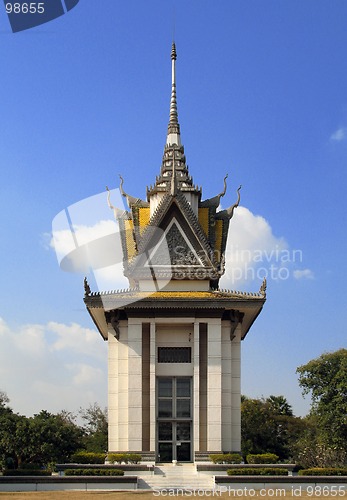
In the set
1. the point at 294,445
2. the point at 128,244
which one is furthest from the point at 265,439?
the point at 128,244

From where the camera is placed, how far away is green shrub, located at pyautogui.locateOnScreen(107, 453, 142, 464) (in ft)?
117

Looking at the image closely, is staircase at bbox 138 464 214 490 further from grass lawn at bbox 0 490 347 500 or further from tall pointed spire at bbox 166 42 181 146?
tall pointed spire at bbox 166 42 181 146

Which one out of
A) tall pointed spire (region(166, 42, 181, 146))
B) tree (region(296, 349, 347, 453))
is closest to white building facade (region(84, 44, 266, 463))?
tall pointed spire (region(166, 42, 181, 146))

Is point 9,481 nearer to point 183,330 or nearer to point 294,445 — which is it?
point 183,330

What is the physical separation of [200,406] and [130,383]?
142 inches

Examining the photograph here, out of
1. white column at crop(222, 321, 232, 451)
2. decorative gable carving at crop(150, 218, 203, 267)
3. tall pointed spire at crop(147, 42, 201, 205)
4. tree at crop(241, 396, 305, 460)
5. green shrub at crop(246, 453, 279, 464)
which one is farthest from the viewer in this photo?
tree at crop(241, 396, 305, 460)

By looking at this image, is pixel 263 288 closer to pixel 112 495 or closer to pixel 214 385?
pixel 214 385

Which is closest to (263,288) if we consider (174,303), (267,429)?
(174,303)

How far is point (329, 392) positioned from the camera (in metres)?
51.9

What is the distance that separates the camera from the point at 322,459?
63719mm

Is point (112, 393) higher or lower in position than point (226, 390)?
lower

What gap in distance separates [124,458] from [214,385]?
18.4 ft

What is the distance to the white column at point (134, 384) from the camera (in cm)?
3710

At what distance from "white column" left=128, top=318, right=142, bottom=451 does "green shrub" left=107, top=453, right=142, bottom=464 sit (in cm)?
82
